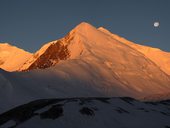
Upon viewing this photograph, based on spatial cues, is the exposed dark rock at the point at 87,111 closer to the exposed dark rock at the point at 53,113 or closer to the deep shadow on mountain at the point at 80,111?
the deep shadow on mountain at the point at 80,111

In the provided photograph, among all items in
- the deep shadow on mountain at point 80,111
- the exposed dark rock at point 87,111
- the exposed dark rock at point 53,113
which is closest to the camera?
the exposed dark rock at point 53,113

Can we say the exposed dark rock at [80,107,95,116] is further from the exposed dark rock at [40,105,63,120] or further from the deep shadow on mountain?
the exposed dark rock at [40,105,63,120]

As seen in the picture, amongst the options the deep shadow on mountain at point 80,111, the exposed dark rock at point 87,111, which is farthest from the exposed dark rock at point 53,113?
the exposed dark rock at point 87,111

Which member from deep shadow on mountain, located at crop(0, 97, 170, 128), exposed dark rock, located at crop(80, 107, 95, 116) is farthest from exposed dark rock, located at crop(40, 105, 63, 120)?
exposed dark rock, located at crop(80, 107, 95, 116)

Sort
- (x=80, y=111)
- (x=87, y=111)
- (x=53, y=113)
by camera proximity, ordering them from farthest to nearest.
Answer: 1. (x=87, y=111)
2. (x=80, y=111)
3. (x=53, y=113)

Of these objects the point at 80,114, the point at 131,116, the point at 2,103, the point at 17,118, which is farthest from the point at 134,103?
the point at 2,103

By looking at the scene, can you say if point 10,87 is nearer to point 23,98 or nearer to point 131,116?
point 23,98

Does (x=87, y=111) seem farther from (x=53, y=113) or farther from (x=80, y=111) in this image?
(x=53, y=113)

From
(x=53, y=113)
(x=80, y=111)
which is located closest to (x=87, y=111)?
(x=80, y=111)

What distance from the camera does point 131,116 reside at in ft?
296

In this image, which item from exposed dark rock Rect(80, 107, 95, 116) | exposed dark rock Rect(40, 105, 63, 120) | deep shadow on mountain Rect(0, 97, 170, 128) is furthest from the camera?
exposed dark rock Rect(80, 107, 95, 116)

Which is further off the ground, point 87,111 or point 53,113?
point 87,111

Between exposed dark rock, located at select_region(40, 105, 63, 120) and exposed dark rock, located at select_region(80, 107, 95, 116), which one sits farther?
exposed dark rock, located at select_region(80, 107, 95, 116)

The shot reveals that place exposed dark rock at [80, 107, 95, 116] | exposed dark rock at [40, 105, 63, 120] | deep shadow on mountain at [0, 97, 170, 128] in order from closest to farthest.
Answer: exposed dark rock at [40, 105, 63, 120] → deep shadow on mountain at [0, 97, 170, 128] → exposed dark rock at [80, 107, 95, 116]
